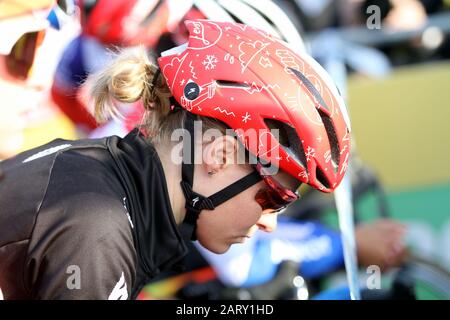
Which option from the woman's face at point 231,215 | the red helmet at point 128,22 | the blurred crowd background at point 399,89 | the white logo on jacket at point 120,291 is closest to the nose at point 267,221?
the woman's face at point 231,215

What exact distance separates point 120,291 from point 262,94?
0.76 meters

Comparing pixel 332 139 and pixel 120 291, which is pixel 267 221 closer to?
pixel 332 139

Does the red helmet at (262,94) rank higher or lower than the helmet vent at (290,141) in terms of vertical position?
higher

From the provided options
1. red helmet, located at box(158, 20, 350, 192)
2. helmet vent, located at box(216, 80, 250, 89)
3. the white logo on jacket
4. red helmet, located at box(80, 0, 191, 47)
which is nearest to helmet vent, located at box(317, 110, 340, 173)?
red helmet, located at box(158, 20, 350, 192)

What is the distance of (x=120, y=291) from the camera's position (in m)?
2.28

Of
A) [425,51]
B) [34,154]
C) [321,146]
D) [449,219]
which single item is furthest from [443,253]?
[34,154]

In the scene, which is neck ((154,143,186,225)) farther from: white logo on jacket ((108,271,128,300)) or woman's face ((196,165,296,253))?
white logo on jacket ((108,271,128,300))

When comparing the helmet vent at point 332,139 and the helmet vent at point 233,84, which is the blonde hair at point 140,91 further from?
the helmet vent at point 332,139

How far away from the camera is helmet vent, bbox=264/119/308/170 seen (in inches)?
103

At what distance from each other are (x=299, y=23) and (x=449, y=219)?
76.1 inches

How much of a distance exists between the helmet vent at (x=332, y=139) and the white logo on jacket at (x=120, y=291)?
0.84m

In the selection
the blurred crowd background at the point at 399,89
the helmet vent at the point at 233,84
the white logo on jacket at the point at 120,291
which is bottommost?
the blurred crowd background at the point at 399,89

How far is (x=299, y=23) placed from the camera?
21.2 ft

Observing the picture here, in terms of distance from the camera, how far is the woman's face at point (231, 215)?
266 cm
